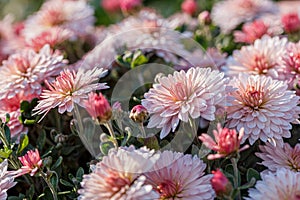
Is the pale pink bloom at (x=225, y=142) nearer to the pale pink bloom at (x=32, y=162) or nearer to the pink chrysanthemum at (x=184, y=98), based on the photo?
the pink chrysanthemum at (x=184, y=98)

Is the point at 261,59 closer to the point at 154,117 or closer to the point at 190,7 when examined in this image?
the point at 154,117

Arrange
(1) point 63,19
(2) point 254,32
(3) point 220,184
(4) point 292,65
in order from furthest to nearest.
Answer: (1) point 63,19
(2) point 254,32
(4) point 292,65
(3) point 220,184

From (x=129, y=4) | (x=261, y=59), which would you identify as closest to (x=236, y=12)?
(x=129, y=4)

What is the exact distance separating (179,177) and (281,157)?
250 millimetres

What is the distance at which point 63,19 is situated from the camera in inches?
73.1

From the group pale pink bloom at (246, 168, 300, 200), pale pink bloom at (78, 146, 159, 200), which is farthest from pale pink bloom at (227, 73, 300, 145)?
pale pink bloom at (78, 146, 159, 200)

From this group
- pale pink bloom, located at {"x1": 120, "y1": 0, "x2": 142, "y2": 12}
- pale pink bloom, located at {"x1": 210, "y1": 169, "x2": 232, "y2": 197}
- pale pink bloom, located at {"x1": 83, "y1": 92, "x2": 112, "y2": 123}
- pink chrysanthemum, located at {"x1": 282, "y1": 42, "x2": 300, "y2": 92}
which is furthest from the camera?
pale pink bloom, located at {"x1": 120, "y1": 0, "x2": 142, "y2": 12}

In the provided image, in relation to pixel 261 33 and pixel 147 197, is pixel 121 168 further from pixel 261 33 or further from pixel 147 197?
pixel 261 33

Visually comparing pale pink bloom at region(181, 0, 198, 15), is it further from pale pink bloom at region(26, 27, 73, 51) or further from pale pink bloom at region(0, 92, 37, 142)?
pale pink bloom at region(0, 92, 37, 142)

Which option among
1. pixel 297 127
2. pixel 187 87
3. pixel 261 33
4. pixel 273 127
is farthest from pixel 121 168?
pixel 261 33

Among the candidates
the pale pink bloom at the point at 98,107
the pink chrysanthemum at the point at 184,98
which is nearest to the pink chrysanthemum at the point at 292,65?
the pink chrysanthemum at the point at 184,98

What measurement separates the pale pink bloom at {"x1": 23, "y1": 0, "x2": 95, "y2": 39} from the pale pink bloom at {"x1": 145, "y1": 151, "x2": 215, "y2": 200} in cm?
86

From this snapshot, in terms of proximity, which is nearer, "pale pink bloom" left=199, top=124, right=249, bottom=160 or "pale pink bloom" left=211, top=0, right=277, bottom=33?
"pale pink bloom" left=199, top=124, right=249, bottom=160

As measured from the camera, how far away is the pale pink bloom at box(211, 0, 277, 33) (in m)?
1.89
